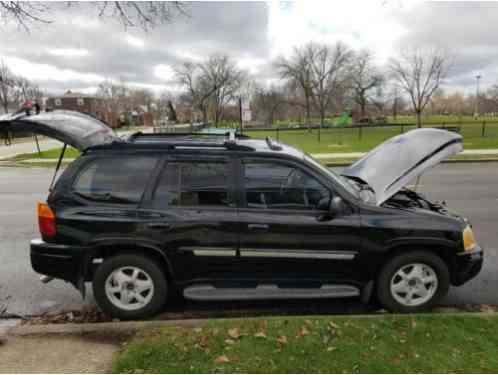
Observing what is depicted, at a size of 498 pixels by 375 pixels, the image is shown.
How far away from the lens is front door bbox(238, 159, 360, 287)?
3041 millimetres

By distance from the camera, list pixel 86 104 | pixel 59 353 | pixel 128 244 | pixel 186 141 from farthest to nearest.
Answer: pixel 86 104 → pixel 186 141 → pixel 128 244 → pixel 59 353

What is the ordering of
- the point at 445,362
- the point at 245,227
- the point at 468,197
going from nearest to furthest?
the point at 445,362
the point at 245,227
the point at 468,197

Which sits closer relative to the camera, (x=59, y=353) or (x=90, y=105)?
(x=59, y=353)

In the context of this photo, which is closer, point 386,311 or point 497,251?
point 386,311

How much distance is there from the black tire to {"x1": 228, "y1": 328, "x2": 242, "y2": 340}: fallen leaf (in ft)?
2.73

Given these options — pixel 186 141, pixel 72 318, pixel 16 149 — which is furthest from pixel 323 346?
pixel 16 149

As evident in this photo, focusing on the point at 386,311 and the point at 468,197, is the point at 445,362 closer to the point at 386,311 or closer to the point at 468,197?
the point at 386,311

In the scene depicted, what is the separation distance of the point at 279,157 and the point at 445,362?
6.92 feet

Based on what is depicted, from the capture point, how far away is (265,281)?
317cm

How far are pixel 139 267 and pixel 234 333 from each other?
112 centimetres

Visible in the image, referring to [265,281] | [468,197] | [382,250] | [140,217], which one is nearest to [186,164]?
[140,217]

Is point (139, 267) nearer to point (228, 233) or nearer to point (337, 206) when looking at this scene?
point (228, 233)

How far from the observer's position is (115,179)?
10.3 feet

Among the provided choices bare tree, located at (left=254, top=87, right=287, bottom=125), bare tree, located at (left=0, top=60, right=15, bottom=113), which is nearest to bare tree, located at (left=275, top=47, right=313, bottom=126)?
bare tree, located at (left=254, top=87, right=287, bottom=125)
